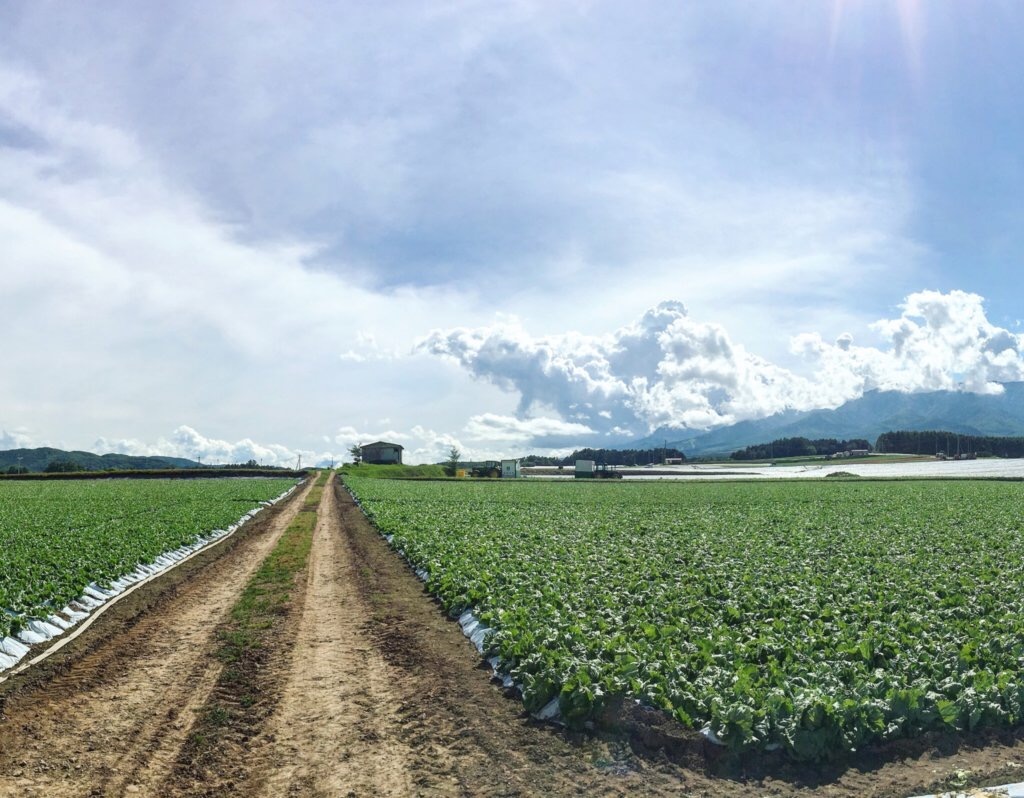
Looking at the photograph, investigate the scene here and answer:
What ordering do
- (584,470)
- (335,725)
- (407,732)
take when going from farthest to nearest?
(584,470) → (335,725) → (407,732)

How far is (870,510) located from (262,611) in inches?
1525

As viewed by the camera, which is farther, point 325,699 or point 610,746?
point 325,699

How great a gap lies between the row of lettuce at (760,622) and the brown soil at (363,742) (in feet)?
1.42

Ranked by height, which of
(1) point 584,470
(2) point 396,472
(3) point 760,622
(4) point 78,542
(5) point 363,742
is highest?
(4) point 78,542

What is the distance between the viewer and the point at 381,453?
16062 cm

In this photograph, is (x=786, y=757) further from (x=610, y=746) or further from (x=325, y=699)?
(x=325, y=699)

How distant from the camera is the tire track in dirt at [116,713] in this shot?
831 cm

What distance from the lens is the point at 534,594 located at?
16.3 metres

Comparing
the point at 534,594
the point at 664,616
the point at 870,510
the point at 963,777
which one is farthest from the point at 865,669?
the point at 870,510

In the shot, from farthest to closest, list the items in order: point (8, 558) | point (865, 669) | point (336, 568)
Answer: point (336, 568), point (8, 558), point (865, 669)

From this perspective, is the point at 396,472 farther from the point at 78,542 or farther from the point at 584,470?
the point at 78,542

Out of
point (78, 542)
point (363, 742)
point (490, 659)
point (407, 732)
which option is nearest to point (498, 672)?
point (490, 659)

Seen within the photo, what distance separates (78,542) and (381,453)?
5345 inches

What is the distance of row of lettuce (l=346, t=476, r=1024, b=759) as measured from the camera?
9430mm
